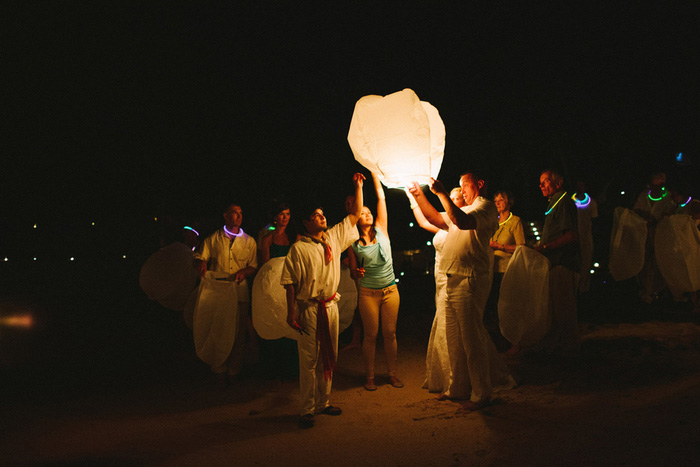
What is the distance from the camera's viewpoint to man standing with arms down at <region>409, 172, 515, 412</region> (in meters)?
4.00

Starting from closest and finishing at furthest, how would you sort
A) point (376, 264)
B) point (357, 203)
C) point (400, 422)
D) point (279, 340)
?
point (400, 422)
point (357, 203)
point (376, 264)
point (279, 340)

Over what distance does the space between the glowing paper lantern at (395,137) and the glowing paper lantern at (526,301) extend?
1.77 metres

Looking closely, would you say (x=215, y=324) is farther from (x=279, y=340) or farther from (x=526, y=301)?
(x=526, y=301)

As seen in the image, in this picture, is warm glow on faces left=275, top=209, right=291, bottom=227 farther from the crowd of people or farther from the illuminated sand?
the illuminated sand

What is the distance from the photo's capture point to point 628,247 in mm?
6559

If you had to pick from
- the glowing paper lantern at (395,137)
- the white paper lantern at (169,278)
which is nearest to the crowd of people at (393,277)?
the glowing paper lantern at (395,137)

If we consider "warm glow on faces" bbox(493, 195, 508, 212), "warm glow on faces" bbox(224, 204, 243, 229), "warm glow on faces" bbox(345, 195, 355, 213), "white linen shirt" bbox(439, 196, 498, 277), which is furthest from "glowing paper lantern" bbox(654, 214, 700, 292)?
"warm glow on faces" bbox(224, 204, 243, 229)

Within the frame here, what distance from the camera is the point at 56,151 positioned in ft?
35.0

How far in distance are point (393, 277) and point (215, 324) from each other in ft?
6.40

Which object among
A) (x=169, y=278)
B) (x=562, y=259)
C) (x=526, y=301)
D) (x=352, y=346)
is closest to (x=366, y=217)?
(x=526, y=301)

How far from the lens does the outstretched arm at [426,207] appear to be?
12.6 ft

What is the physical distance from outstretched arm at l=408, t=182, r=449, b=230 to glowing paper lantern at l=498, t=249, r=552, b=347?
130 centimetres

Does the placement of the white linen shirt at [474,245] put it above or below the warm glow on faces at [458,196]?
below

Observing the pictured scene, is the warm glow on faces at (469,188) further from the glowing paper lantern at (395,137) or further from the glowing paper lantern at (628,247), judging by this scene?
the glowing paper lantern at (628,247)
